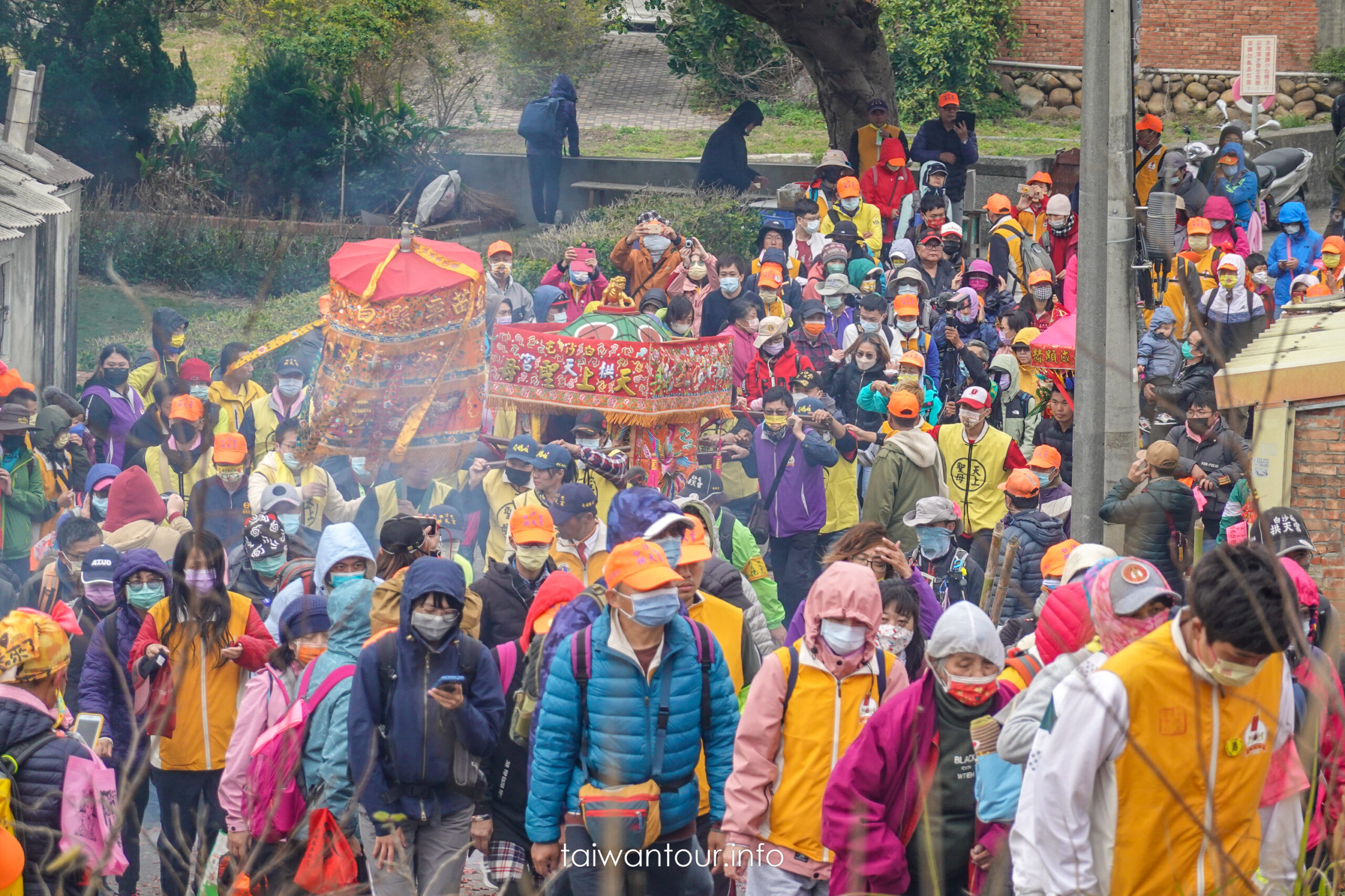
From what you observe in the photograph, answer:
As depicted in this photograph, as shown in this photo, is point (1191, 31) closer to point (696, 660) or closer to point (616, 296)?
point (616, 296)

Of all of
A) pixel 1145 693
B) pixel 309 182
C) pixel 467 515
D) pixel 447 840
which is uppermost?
pixel 309 182

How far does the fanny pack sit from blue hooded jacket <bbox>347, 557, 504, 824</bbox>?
0.54 metres

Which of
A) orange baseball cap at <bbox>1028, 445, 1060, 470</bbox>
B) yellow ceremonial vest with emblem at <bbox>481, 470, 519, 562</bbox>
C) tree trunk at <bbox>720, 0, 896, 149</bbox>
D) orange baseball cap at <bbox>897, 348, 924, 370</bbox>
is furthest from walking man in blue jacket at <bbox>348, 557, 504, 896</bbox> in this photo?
tree trunk at <bbox>720, 0, 896, 149</bbox>

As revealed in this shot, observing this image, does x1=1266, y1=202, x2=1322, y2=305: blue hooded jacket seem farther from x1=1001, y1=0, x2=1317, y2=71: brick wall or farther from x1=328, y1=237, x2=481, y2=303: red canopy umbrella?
x1=1001, y1=0, x2=1317, y2=71: brick wall

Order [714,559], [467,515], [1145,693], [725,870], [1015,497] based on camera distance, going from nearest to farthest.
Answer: [1145,693], [725,870], [714,559], [1015,497], [467,515]

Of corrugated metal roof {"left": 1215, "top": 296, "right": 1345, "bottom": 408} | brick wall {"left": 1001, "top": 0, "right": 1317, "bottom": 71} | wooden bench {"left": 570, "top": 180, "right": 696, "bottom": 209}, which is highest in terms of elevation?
brick wall {"left": 1001, "top": 0, "right": 1317, "bottom": 71}

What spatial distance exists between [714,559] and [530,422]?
13.5ft

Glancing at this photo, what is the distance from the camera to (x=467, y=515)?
9.38 meters

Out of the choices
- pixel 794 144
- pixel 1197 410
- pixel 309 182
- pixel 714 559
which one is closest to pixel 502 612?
pixel 714 559

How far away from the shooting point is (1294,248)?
15.8m

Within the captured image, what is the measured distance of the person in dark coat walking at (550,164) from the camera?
69.4ft

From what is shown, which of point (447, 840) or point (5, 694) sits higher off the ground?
point (5, 694)

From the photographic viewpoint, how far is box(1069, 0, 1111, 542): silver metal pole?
30.0 ft

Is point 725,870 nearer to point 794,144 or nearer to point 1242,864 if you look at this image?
point 1242,864
